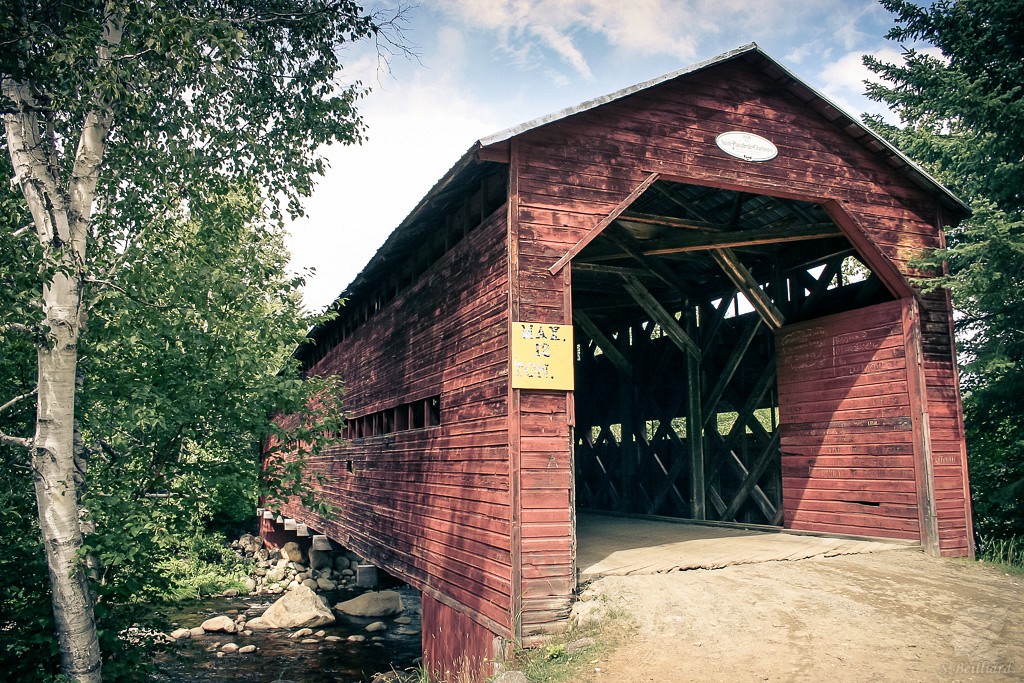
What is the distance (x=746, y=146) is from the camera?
8453 mm

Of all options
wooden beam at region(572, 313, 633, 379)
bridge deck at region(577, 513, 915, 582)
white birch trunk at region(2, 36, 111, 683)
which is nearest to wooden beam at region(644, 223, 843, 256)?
wooden beam at region(572, 313, 633, 379)

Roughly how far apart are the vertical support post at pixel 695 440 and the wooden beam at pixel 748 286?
6.98ft

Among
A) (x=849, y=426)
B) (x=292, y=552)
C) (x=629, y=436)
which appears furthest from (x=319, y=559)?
(x=849, y=426)

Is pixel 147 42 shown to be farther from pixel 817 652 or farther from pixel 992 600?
pixel 992 600

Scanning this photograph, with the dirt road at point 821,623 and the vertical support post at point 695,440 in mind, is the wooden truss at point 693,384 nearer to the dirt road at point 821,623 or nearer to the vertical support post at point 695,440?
the vertical support post at point 695,440

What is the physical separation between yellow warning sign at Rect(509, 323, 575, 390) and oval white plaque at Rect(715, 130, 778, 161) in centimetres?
306

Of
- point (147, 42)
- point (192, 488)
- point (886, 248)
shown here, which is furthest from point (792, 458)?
point (147, 42)

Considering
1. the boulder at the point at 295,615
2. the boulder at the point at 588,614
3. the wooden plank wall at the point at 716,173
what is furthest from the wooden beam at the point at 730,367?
the boulder at the point at 295,615

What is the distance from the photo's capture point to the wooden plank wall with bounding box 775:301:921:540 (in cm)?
883

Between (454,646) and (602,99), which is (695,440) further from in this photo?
(602,99)

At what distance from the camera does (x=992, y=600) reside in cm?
693

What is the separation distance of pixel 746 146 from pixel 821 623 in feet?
17.1

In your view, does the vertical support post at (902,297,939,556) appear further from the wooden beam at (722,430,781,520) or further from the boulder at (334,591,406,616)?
the boulder at (334,591,406,616)

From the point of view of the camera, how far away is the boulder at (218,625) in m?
13.8
